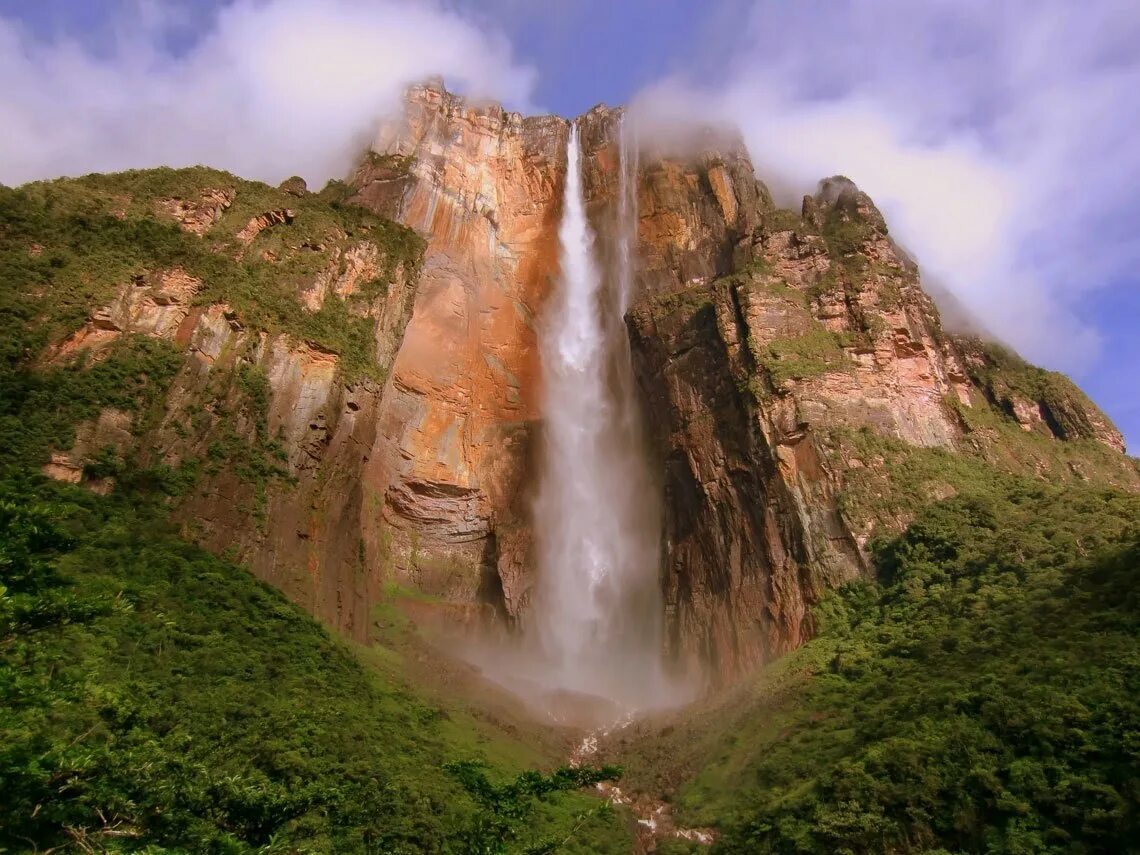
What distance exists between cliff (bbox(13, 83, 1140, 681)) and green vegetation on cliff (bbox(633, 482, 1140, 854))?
10.3 feet

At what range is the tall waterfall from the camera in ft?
127

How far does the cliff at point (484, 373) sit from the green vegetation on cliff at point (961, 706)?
123 inches

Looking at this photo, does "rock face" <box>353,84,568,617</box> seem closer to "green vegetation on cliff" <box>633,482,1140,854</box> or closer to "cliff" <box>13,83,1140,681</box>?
"cliff" <box>13,83,1140,681</box>

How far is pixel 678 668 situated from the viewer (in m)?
34.9

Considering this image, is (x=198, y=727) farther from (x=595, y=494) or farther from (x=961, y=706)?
(x=595, y=494)

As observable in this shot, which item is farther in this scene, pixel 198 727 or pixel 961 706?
pixel 961 706

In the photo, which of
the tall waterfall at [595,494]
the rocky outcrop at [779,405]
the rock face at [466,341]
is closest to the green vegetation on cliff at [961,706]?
the rocky outcrop at [779,405]

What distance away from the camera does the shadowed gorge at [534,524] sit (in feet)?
50.0

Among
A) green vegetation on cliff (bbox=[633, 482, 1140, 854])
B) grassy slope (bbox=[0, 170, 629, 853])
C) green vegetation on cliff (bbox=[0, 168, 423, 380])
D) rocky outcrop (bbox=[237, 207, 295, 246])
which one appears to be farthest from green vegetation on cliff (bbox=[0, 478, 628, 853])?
rocky outcrop (bbox=[237, 207, 295, 246])

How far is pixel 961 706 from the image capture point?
59.5 feet

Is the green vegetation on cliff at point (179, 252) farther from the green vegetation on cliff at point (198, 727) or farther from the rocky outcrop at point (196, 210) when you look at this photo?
the green vegetation on cliff at point (198, 727)

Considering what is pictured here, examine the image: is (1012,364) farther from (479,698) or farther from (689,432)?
(479,698)

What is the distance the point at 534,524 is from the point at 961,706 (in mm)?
26341

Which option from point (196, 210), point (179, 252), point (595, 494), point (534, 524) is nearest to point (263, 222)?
point (196, 210)
